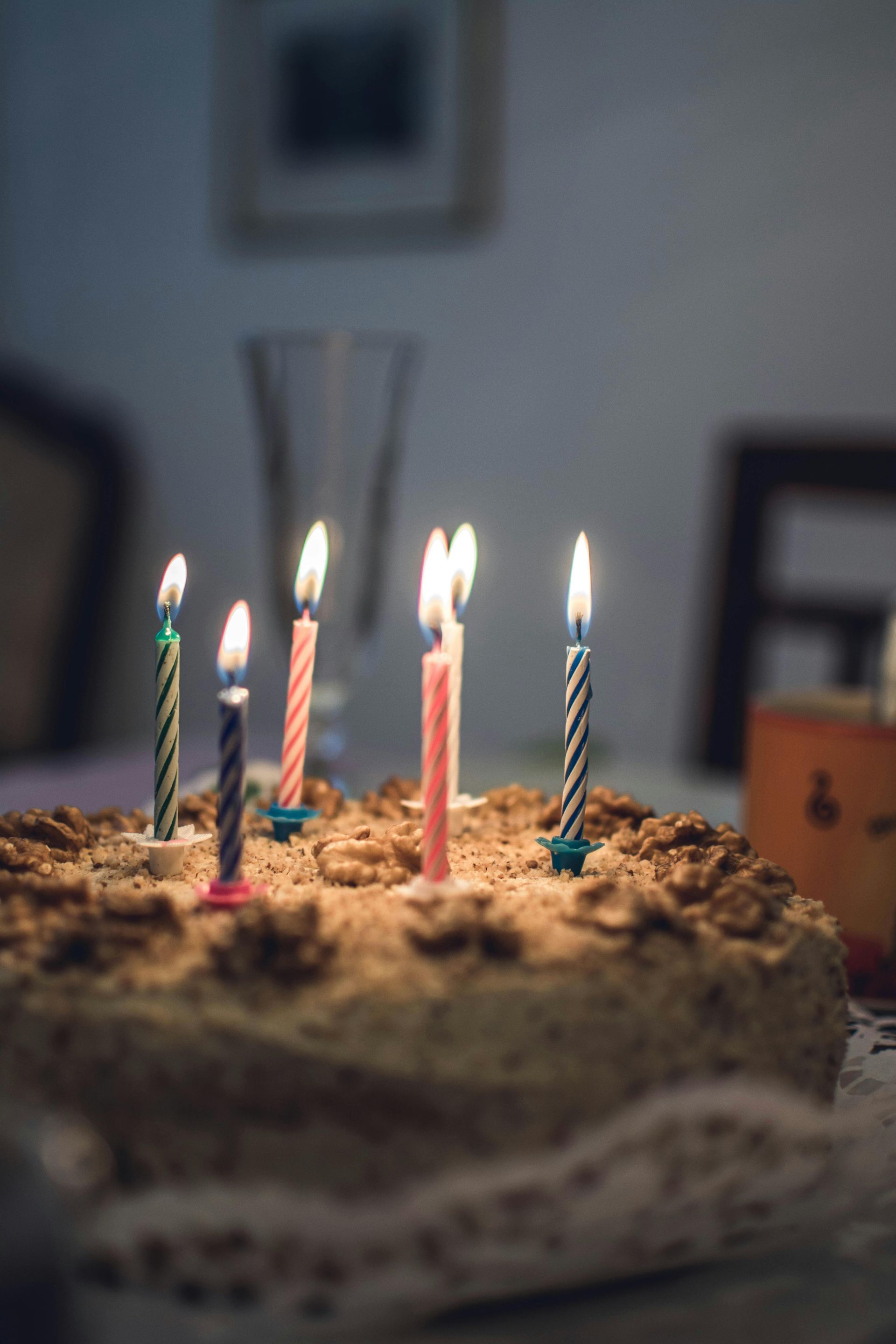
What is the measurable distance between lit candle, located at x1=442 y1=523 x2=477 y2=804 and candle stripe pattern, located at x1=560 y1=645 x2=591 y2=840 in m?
0.07

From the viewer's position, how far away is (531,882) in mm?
643

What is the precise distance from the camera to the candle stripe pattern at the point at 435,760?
0.56 meters

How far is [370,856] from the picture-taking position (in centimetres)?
65

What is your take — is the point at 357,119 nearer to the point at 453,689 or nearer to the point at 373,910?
the point at 453,689

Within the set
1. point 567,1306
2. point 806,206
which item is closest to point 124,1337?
point 567,1306

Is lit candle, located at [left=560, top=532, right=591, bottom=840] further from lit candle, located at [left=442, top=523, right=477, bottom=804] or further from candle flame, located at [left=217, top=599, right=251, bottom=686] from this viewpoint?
candle flame, located at [left=217, top=599, right=251, bottom=686]

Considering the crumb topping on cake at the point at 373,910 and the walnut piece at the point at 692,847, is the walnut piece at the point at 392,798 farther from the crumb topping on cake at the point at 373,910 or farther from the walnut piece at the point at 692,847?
the walnut piece at the point at 692,847

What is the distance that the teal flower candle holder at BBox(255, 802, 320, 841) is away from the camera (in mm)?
689

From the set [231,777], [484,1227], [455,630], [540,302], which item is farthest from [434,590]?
[540,302]

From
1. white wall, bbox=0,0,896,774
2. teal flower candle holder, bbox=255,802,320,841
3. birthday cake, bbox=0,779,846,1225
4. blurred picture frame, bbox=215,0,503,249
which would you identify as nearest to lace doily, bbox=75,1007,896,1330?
birthday cake, bbox=0,779,846,1225

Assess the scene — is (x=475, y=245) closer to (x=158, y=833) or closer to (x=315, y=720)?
(x=315, y=720)

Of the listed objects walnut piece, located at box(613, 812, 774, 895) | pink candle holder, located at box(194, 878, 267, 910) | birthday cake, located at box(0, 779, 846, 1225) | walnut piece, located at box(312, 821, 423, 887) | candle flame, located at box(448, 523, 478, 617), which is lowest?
birthday cake, located at box(0, 779, 846, 1225)

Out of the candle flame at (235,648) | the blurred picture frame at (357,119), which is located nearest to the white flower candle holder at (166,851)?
the candle flame at (235,648)

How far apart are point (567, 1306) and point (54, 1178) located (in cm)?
21
